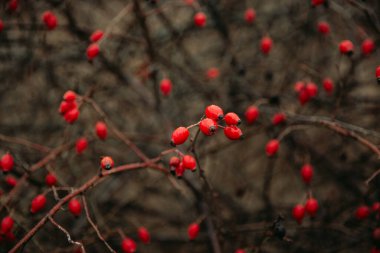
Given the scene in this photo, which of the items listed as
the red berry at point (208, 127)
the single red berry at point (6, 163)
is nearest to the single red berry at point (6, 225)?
the single red berry at point (6, 163)

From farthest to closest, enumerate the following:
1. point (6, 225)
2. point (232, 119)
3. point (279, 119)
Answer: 1. point (279, 119)
2. point (6, 225)
3. point (232, 119)

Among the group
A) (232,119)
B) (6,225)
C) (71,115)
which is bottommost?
(6,225)

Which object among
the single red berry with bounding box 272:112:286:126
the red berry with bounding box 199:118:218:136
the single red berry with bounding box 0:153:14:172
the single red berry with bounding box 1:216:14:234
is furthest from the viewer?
the single red berry with bounding box 272:112:286:126

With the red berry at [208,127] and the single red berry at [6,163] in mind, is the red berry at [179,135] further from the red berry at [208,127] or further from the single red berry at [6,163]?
the single red berry at [6,163]

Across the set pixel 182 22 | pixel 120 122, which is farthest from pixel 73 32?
pixel 182 22

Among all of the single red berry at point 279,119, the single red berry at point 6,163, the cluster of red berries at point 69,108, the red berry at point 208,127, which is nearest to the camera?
the red berry at point 208,127

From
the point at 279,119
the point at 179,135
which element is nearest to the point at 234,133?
the point at 179,135

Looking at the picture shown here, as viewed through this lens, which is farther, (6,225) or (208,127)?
(6,225)

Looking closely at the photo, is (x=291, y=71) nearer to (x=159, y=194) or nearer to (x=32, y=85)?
(x=159, y=194)

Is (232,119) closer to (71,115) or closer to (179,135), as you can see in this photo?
(179,135)

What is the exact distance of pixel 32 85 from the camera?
4.06m

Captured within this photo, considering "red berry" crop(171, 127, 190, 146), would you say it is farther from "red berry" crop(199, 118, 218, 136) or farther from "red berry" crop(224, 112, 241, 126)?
"red berry" crop(224, 112, 241, 126)

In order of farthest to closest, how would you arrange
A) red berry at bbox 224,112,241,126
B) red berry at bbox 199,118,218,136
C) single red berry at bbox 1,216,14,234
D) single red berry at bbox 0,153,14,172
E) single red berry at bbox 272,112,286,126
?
single red berry at bbox 272,112,286,126
single red berry at bbox 0,153,14,172
single red berry at bbox 1,216,14,234
red berry at bbox 224,112,241,126
red berry at bbox 199,118,218,136

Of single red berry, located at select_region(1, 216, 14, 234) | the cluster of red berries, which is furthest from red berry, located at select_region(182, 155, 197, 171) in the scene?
single red berry, located at select_region(1, 216, 14, 234)
